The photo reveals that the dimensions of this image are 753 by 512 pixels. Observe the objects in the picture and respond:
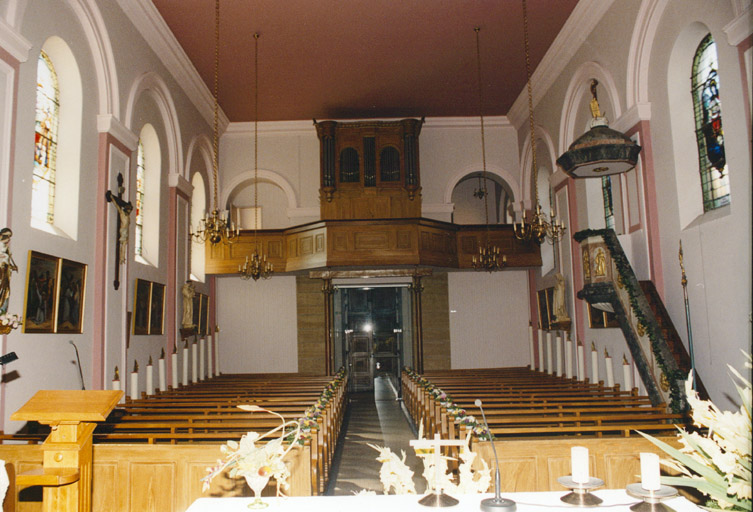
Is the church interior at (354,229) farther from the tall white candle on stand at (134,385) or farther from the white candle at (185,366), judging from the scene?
the white candle at (185,366)

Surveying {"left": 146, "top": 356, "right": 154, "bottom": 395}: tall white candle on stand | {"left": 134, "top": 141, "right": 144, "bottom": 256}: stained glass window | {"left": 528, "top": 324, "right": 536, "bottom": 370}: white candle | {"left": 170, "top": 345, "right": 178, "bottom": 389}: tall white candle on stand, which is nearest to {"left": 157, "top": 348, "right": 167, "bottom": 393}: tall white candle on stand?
{"left": 170, "top": 345, "right": 178, "bottom": 389}: tall white candle on stand

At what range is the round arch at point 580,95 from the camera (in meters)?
9.88

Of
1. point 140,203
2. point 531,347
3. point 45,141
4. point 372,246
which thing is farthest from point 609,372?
point 45,141

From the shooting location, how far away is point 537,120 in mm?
14023

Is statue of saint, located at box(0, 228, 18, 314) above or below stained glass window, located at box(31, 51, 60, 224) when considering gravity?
below

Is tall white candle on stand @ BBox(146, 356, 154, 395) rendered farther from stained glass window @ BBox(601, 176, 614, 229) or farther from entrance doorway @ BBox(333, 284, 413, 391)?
stained glass window @ BBox(601, 176, 614, 229)

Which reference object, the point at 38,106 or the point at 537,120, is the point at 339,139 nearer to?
the point at 537,120

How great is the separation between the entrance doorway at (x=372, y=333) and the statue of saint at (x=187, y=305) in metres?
4.72

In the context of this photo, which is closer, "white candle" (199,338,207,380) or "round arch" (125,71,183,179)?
"round arch" (125,71,183,179)

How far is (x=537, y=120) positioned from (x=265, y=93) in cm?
618

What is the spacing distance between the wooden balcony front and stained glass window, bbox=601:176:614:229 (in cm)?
305

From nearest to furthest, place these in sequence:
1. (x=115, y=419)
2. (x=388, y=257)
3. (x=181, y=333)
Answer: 1. (x=115, y=419)
2. (x=181, y=333)
3. (x=388, y=257)

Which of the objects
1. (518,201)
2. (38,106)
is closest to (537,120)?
(518,201)

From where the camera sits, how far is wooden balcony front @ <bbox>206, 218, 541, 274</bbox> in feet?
44.3
